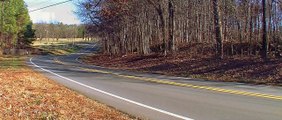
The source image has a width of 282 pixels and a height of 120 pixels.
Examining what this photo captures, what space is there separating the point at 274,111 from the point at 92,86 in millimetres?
10159

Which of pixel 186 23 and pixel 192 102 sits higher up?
pixel 186 23

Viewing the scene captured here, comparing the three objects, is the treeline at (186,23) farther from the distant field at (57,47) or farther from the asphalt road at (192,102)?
the distant field at (57,47)

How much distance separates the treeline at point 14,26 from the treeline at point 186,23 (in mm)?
21359

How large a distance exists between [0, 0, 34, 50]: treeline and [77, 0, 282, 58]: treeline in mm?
21359

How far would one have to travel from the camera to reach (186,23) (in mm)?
61562

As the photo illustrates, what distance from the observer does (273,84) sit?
61.8 feet

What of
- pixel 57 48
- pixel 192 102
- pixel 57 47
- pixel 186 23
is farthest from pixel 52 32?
pixel 192 102

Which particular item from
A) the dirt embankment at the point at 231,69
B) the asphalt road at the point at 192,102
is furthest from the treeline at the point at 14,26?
the asphalt road at the point at 192,102

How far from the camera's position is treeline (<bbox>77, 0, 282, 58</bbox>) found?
41188mm

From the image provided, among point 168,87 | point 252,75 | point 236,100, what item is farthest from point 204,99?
point 252,75

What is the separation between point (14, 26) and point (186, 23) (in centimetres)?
4134

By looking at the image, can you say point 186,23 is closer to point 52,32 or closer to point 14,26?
point 14,26

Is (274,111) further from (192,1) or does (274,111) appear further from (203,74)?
(192,1)

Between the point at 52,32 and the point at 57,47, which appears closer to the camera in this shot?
the point at 57,47
